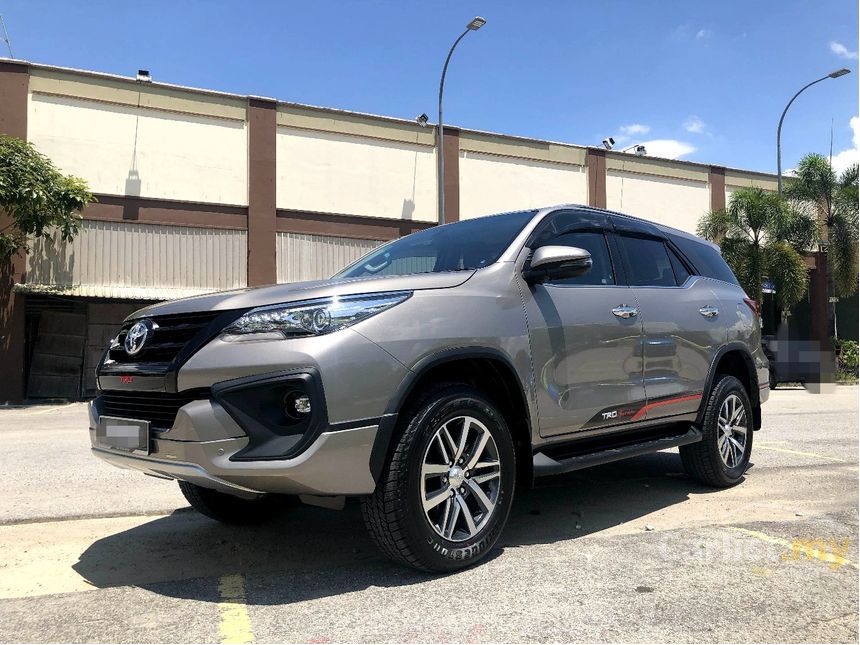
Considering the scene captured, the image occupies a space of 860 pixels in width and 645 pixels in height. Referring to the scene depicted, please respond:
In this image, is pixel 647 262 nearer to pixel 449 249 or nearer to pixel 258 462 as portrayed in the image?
pixel 449 249

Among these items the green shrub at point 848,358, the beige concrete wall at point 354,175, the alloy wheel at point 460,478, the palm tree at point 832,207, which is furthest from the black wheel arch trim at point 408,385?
the palm tree at point 832,207

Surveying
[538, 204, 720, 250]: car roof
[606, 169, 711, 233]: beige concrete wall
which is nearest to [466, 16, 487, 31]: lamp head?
[606, 169, 711, 233]: beige concrete wall

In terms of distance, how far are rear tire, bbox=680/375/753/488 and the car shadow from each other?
0.61 feet

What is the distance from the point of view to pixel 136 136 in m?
18.9

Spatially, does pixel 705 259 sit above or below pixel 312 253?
below

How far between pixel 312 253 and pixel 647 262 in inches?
672

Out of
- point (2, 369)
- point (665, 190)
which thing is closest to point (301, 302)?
point (2, 369)

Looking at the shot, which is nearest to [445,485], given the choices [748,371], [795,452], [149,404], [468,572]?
[468,572]

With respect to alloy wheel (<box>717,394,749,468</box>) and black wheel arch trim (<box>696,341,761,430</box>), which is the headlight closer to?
black wheel arch trim (<box>696,341,761,430</box>)

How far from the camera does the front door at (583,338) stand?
3.74 m

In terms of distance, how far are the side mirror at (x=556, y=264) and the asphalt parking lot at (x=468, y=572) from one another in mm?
1472

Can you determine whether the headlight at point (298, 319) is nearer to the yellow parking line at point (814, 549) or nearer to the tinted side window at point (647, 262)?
the tinted side window at point (647, 262)

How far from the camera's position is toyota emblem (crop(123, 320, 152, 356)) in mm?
3277

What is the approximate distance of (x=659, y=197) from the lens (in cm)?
2698
